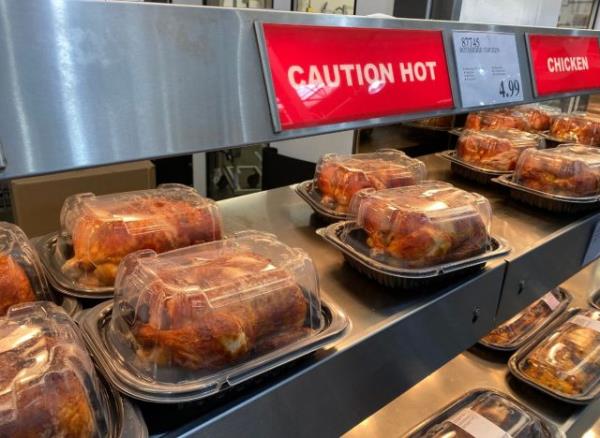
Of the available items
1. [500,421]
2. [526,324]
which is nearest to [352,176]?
[500,421]

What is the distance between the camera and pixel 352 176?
1113 mm

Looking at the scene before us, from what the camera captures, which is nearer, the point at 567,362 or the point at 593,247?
the point at 593,247

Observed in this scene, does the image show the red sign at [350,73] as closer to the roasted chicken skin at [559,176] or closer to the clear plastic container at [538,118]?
the roasted chicken skin at [559,176]

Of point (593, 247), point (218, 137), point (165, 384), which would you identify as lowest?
point (593, 247)

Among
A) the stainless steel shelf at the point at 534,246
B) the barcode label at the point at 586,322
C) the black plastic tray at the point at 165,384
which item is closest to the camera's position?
the black plastic tray at the point at 165,384

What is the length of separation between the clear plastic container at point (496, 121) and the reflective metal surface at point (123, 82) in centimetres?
120

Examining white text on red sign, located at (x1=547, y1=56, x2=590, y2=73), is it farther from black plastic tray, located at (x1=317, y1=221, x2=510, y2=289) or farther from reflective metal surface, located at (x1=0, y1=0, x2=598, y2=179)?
reflective metal surface, located at (x1=0, y1=0, x2=598, y2=179)

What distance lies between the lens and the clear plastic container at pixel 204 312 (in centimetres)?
61

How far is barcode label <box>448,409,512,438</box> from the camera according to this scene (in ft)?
4.50

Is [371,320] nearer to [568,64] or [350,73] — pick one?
[350,73]

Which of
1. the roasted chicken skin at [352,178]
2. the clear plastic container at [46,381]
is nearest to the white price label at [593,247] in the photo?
the roasted chicken skin at [352,178]

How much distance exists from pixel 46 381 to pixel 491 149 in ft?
4.39

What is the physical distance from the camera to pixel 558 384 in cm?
161

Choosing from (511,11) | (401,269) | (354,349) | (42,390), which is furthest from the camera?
(511,11)
